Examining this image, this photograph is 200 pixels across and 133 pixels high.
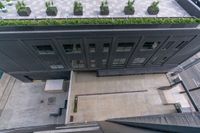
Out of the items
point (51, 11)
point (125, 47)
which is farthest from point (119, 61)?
point (51, 11)

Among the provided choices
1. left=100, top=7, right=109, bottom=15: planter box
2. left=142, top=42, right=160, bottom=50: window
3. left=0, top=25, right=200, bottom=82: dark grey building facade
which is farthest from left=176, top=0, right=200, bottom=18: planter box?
left=100, top=7, right=109, bottom=15: planter box

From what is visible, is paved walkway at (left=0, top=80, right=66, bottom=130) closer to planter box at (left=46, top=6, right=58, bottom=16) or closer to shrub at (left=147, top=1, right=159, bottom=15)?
planter box at (left=46, top=6, right=58, bottom=16)

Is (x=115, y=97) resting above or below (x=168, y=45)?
below

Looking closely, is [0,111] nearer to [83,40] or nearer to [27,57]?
[27,57]

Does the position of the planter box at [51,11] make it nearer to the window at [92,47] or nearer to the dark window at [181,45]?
the window at [92,47]

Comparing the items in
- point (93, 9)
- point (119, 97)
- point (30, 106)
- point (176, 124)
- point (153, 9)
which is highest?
point (93, 9)

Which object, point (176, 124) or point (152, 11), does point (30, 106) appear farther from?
point (176, 124)

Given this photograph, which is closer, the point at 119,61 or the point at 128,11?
the point at 128,11
